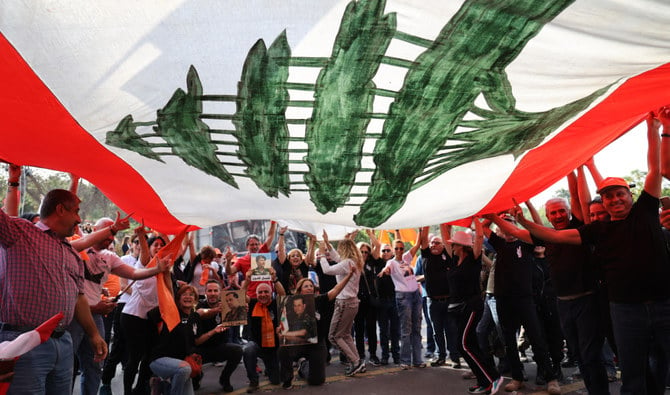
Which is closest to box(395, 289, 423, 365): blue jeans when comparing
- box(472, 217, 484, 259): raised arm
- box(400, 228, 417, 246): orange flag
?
box(400, 228, 417, 246): orange flag

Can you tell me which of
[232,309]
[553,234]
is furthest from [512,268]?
[232,309]

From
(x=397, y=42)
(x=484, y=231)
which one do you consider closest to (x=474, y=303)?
(x=484, y=231)

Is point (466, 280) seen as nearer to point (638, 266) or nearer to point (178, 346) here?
point (638, 266)

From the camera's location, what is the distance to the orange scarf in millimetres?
6547

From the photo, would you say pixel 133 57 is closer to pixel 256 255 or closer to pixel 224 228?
pixel 256 255

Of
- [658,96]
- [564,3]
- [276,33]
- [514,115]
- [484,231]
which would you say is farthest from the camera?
[484,231]

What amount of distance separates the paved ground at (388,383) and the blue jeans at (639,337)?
8.11 feet

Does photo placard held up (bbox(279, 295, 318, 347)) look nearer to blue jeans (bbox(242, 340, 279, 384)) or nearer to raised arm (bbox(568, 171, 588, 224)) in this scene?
blue jeans (bbox(242, 340, 279, 384))

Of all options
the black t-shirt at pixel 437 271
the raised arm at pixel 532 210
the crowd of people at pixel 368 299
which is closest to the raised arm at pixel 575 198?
the crowd of people at pixel 368 299

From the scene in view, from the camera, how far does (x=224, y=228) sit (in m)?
26.0

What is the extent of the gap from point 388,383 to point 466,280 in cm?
166

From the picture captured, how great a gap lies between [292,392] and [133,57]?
4.96m

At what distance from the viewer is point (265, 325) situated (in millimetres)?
6629

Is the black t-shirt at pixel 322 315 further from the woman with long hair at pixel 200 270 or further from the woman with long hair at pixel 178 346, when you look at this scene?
the woman with long hair at pixel 178 346
